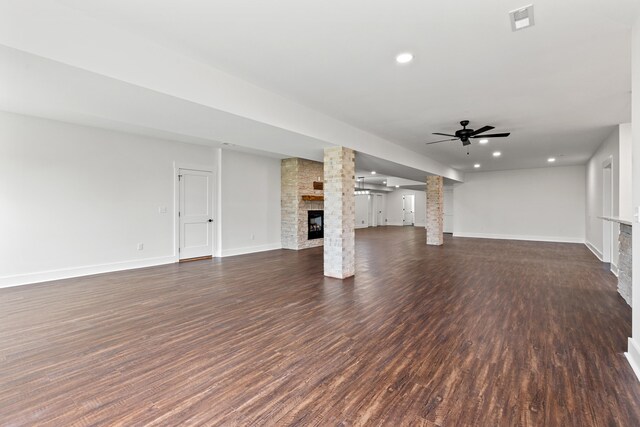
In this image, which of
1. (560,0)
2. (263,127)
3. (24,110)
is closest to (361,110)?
(263,127)

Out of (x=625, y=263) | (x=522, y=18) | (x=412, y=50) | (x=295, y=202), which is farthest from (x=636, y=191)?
(x=295, y=202)

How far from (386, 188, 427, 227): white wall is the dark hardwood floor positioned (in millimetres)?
14302

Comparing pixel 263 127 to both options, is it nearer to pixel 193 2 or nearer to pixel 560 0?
pixel 193 2

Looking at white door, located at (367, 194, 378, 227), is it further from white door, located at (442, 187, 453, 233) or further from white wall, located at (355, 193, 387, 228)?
white door, located at (442, 187, 453, 233)

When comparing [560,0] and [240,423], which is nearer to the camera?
[240,423]

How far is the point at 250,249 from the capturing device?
8578mm

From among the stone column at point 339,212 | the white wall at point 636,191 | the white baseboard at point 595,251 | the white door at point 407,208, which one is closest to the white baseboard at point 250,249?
the stone column at point 339,212

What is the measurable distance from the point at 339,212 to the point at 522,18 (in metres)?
3.63

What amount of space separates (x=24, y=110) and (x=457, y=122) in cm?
678

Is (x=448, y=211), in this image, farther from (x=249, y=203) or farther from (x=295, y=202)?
(x=249, y=203)

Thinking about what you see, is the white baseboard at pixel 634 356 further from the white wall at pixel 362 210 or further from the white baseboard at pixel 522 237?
the white wall at pixel 362 210

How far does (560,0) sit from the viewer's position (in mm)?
2174

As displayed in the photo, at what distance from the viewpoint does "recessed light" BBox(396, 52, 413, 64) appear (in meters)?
2.94

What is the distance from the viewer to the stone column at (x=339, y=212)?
5.45m
